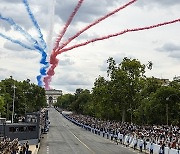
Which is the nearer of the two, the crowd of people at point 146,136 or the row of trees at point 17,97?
the crowd of people at point 146,136

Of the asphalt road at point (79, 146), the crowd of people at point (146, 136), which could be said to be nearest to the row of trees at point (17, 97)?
the asphalt road at point (79, 146)

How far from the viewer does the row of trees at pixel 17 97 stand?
103 m

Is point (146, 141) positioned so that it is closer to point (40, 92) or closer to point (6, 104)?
point (6, 104)

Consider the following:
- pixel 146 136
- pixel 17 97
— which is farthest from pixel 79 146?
pixel 17 97

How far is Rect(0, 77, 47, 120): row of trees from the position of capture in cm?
10319

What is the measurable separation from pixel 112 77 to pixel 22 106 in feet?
100.0

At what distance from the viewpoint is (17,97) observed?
114m

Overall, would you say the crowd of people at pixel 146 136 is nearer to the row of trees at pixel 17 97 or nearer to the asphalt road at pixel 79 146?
the asphalt road at pixel 79 146

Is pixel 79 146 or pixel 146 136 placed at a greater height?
pixel 146 136

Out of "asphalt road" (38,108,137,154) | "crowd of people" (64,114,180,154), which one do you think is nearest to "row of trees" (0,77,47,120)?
"asphalt road" (38,108,137,154)

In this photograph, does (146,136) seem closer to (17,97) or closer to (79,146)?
(79,146)

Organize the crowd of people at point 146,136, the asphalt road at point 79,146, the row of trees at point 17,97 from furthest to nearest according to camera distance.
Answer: the row of trees at point 17,97
the asphalt road at point 79,146
the crowd of people at point 146,136

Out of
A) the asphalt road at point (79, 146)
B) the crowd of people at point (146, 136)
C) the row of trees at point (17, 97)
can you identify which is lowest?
the asphalt road at point (79, 146)

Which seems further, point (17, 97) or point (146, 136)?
point (17, 97)
